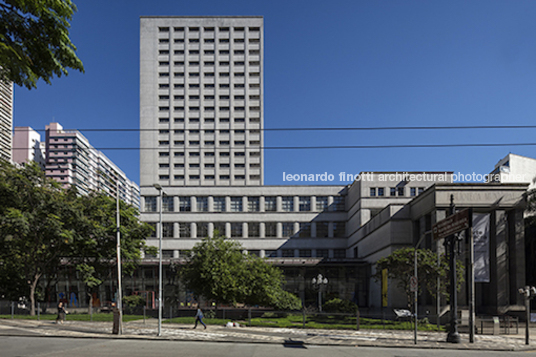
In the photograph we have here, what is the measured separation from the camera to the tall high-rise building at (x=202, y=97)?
349 ft

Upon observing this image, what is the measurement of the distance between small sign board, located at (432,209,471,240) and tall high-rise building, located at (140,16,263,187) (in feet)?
269

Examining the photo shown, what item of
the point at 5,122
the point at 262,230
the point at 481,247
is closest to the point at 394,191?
the point at 262,230

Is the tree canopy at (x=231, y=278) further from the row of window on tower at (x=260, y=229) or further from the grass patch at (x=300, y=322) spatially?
the row of window on tower at (x=260, y=229)

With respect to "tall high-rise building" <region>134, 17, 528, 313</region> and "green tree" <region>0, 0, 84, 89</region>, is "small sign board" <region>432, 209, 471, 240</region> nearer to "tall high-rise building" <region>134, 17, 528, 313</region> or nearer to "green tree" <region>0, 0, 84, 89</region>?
"tall high-rise building" <region>134, 17, 528, 313</region>

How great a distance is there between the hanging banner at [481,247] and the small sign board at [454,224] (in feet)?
54.6

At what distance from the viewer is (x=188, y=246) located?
→ 73062 mm

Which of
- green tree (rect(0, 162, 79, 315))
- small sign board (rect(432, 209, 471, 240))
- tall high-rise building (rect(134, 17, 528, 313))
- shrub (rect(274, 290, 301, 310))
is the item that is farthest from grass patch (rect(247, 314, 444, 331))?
green tree (rect(0, 162, 79, 315))

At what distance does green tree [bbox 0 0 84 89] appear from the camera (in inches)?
328

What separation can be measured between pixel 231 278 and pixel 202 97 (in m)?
78.3

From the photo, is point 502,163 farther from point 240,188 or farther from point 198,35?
point 198,35

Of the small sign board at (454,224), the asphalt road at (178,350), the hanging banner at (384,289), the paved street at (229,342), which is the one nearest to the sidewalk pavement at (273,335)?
the paved street at (229,342)

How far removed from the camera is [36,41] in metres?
8.94

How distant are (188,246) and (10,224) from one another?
38370mm

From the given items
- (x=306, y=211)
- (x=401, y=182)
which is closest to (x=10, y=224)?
(x=306, y=211)
